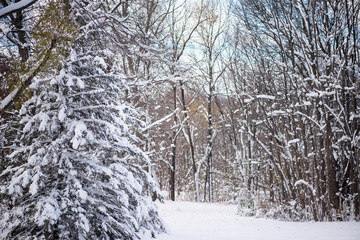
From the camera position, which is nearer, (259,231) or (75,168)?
(75,168)

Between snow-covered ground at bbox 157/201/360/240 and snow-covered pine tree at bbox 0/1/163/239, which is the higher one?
snow-covered pine tree at bbox 0/1/163/239

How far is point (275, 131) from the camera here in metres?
7.86

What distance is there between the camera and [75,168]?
437 centimetres

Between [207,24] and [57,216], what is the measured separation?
14.1m

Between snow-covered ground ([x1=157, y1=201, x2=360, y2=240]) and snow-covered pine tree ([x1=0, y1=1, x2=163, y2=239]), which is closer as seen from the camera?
snow-covered pine tree ([x1=0, y1=1, x2=163, y2=239])

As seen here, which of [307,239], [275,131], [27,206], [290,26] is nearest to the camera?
[27,206]

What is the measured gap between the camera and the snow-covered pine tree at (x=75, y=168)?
12.7 feet

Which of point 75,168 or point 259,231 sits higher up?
point 75,168

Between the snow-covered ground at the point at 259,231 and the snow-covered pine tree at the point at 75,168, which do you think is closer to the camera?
the snow-covered pine tree at the point at 75,168

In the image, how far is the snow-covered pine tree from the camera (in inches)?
152

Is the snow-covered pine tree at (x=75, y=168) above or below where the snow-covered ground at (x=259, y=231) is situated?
above

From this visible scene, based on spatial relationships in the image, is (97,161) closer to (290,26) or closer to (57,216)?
(57,216)

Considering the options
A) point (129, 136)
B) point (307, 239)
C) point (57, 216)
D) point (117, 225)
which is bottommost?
point (307, 239)

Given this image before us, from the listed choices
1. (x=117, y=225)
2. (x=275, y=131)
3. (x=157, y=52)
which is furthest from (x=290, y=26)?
(x=117, y=225)
